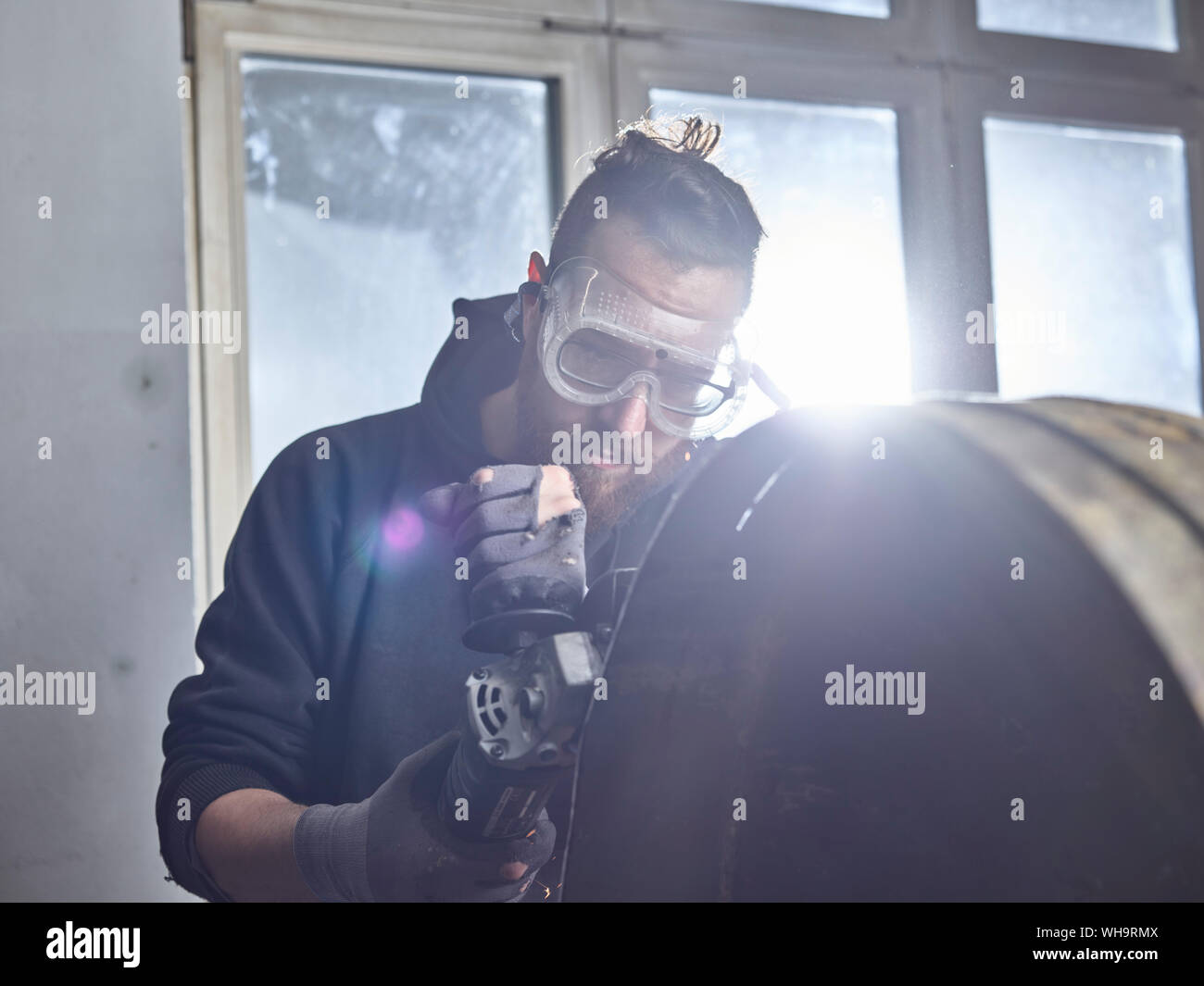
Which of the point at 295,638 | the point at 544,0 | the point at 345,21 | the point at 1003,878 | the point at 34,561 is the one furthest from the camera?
the point at 544,0

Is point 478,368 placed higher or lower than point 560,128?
lower

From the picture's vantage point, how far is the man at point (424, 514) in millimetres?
1102

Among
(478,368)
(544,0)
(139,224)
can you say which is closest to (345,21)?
(544,0)

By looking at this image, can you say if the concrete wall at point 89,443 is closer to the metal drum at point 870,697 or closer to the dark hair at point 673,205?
the dark hair at point 673,205

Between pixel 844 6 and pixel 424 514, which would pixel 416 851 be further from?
pixel 844 6

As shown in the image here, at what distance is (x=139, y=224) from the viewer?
4.62 feet

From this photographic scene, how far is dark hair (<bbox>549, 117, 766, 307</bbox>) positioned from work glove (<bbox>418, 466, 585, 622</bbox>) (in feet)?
1.53

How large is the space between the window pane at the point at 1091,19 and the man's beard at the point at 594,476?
1.39 meters

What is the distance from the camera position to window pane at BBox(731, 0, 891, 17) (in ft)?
6.48

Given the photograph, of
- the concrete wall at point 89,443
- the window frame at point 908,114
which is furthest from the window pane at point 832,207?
the concrete wall at point 89,443

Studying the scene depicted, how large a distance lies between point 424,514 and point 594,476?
0.37m

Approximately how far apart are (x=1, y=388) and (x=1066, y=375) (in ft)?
6.28

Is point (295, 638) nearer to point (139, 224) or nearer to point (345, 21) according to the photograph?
point (139, 224)

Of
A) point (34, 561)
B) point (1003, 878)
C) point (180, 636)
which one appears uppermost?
point (34, 561)
